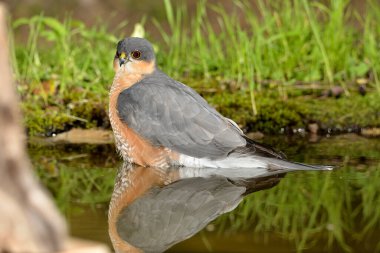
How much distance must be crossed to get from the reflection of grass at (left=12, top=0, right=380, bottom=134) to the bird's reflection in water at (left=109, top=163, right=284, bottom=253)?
128cm

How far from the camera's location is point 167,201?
5113mm

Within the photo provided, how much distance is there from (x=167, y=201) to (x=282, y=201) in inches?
24.1

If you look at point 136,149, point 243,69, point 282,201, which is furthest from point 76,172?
point 243,69

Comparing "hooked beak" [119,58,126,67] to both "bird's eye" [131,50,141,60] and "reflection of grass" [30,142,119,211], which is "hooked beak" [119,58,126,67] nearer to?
"bird's eye" [131,50,141,60]

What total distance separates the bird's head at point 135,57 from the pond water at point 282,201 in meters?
0.61

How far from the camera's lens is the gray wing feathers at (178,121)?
→ 6238 millimetres

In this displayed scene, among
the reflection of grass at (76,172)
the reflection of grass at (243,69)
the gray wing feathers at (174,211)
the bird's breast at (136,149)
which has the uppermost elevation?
the reflection of grass at (243,69)

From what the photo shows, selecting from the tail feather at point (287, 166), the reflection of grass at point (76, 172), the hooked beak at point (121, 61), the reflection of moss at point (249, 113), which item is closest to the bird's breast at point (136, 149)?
the reflection of grass at point (76, 172)

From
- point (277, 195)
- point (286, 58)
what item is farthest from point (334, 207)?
point (286, 58)

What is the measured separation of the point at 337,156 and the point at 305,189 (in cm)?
101

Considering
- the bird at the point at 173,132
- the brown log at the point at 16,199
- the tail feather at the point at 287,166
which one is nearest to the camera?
the brown log at the point at 16,199

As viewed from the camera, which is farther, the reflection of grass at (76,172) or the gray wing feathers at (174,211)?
the reflection of grass at (76,172)

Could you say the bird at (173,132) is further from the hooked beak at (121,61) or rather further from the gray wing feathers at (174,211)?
the gray wing feathers at (174,211)

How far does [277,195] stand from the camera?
17.3 ft
